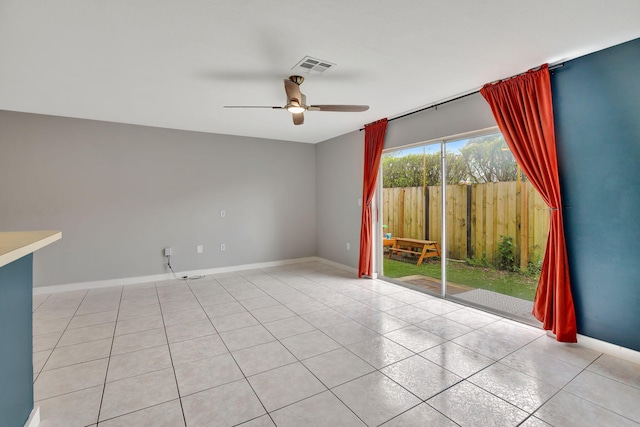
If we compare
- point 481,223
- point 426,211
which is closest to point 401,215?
point 426,211

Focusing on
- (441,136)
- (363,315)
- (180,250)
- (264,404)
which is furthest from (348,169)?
(264,404)

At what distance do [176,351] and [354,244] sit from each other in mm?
3429

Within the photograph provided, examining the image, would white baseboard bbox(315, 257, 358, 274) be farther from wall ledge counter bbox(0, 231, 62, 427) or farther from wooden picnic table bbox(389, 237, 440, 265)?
wall ledge counter bbox(0, 231, 62, 427)

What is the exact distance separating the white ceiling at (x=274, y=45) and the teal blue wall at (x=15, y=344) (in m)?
1.73

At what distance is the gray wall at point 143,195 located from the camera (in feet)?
13.8

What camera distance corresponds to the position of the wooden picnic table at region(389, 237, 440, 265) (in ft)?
15.7

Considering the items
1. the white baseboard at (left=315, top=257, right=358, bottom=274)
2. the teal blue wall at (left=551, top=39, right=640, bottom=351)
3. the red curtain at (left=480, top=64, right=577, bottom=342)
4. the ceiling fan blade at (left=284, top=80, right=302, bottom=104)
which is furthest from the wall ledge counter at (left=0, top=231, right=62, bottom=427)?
the white baseboard at (left=315, top=257, right=358, bottom=274)

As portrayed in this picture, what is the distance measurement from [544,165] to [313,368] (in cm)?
278

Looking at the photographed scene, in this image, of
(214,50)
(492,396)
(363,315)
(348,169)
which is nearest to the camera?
(492,396)

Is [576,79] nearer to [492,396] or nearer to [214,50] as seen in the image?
[492,396]

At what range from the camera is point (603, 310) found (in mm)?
2568

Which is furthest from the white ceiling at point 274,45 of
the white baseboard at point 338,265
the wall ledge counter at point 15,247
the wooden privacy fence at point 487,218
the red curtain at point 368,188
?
the white baseboard at point 338,265

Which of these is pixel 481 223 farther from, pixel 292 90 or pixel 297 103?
pixel 292 90

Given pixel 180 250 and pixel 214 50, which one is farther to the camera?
pixel 180 250
